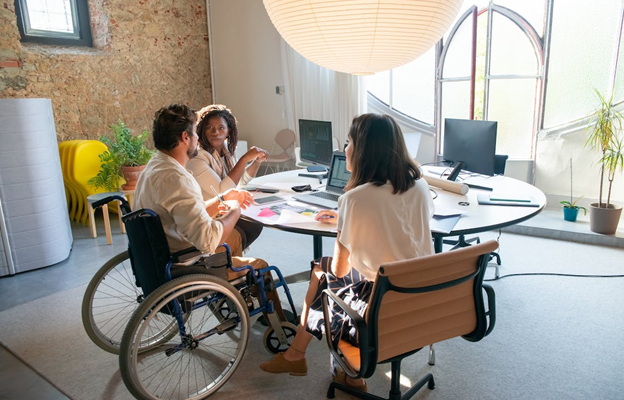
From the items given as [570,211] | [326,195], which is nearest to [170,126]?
[326,195]

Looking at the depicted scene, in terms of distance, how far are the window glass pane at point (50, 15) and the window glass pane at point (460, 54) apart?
402 centimetres

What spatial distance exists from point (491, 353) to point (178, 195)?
1638 millimetres

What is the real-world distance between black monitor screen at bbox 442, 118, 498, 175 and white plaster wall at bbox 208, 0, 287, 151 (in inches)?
120

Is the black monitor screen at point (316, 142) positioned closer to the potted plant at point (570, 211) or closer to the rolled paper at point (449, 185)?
the rolled paper at point (449, 185)

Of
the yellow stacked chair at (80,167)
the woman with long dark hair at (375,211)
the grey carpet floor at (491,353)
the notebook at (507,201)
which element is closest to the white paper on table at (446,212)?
the notebook at (507,201)

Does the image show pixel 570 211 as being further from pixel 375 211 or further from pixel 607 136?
pixel 375 211

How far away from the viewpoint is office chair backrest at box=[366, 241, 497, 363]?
1.36 metres

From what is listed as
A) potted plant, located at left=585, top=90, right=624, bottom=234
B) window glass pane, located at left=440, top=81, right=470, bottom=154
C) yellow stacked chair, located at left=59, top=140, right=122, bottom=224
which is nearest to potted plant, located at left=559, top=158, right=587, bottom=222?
potted plant, located at left=585, top=90, right=624, bottom=234

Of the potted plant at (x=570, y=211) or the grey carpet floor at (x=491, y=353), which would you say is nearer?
the grey carpet floor at (x=491, y=353)

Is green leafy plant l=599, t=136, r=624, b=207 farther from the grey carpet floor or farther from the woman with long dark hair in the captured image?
the woman with long dark hair

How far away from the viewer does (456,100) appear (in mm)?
4773

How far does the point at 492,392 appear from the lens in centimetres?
194

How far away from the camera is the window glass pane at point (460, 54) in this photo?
4559 mm

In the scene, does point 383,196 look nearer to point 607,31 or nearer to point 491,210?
point 491,210
